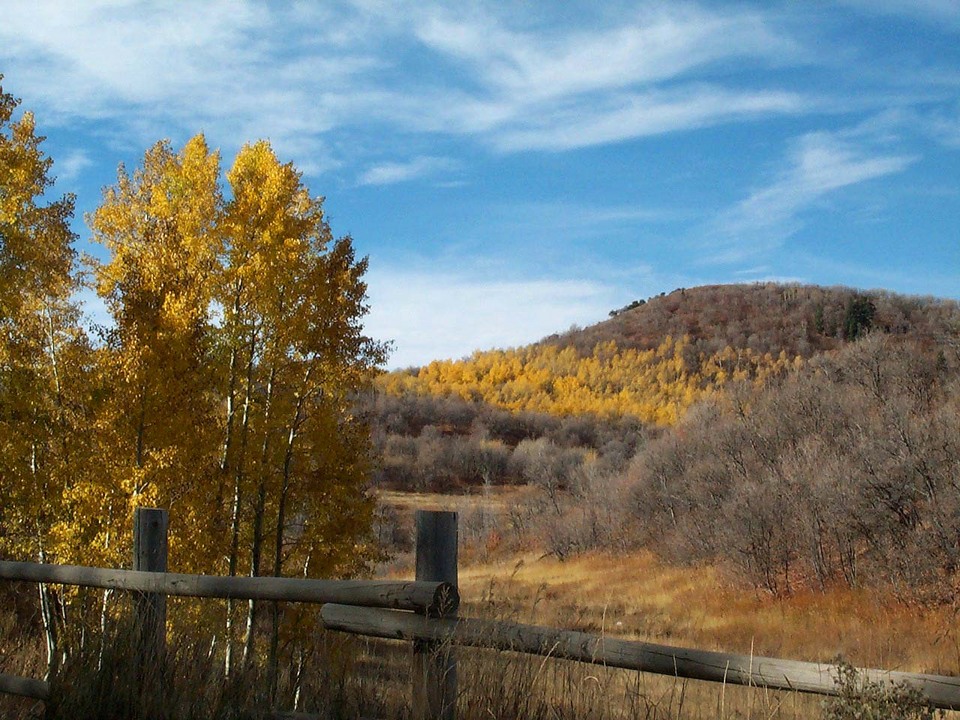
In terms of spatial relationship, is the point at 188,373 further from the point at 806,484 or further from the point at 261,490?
the point at 806,484

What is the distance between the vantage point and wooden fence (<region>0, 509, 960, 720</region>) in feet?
12.7

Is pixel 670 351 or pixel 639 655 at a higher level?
pixel 670 351

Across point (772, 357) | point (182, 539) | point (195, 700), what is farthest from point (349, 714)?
point (772, 357)

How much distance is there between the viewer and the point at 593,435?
132375 millimetres

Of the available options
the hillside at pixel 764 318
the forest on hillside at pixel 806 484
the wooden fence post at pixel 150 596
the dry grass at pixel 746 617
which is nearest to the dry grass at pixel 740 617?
the dry grass at pixel 746 617

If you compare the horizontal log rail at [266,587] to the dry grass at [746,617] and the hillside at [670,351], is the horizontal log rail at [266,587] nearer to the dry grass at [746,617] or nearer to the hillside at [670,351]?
the dry grass at [746,617]

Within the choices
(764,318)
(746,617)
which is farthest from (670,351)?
(746,617)

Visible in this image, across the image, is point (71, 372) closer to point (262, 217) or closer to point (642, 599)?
point (262, 217)

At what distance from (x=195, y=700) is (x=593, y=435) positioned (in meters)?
130

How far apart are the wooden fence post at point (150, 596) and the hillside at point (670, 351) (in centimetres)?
12892

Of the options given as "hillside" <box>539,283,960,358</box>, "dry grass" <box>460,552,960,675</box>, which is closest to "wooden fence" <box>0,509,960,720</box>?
"dry grass" <box>460,552,960,675</box>

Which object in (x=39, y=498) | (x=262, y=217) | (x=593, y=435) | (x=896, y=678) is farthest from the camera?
(x=593, y=435)

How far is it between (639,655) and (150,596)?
2.89 metres

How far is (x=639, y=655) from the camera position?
4.09 metres
